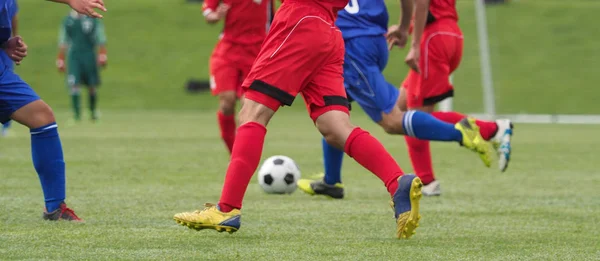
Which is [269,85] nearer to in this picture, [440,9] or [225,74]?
[440,9]

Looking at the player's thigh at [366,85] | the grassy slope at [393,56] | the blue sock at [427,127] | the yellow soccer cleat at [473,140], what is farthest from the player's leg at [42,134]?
the grassy slope at [393,56]

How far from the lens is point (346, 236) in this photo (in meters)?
5.74

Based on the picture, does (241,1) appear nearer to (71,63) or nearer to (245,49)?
(245,49)

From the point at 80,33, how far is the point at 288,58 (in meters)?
16.7

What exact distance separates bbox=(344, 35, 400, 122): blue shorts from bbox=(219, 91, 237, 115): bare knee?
3.13 m

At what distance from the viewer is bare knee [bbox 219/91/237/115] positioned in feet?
34.0

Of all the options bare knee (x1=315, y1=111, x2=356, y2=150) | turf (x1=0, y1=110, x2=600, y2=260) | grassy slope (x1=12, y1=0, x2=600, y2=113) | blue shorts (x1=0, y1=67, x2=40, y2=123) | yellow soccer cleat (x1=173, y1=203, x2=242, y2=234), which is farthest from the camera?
grassy slope (x1=12, y1=0, x2=600, y2=113)

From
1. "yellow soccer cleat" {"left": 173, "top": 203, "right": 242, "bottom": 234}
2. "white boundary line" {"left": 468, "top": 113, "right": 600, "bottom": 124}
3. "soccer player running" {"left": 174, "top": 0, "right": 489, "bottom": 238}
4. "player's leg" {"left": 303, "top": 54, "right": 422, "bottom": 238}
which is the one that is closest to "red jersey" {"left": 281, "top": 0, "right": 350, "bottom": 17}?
"soccer player running" {"left": 174, "top": 0, "right": 489, "bottom": 238}

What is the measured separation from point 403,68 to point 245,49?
22.3 m

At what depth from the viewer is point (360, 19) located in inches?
293

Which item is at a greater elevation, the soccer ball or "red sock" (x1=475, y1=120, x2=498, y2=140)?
"red sock" (x1=475, y1=120, x2=498, y2=140)

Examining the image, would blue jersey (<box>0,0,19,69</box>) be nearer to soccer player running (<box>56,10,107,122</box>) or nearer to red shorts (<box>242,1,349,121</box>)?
red shorts (<box>242,1,349,121</box>)

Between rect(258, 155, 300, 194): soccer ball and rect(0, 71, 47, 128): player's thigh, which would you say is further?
rect(258, 155, 300, 194): soccer ball

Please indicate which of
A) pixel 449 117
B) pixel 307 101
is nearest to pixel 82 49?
pixel 449 117
